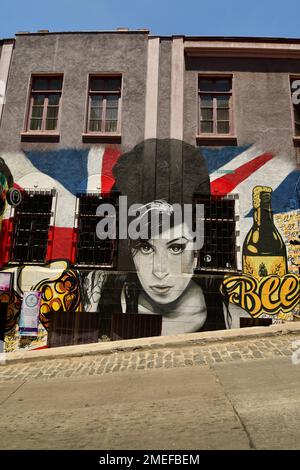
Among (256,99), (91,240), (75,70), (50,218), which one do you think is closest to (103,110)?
(75,70)

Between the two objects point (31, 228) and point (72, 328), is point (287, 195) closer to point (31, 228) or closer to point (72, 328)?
point (72, 328)

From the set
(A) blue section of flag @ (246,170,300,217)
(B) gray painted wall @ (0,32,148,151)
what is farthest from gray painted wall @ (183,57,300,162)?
(B) gray painted wall @ (0,32,148,151)

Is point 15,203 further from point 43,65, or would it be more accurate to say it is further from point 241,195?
point 241,195

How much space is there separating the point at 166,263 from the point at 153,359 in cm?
348

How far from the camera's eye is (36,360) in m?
6.96

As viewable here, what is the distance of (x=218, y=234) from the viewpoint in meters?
9.73

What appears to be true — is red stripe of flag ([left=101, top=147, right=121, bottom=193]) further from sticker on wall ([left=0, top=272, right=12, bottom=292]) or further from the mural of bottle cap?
sticker on wall ([left=0, top=272, right=12, bottom=292])

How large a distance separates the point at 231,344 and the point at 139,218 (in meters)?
4.38

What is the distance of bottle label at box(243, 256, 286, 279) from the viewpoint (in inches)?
371

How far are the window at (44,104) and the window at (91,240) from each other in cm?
266

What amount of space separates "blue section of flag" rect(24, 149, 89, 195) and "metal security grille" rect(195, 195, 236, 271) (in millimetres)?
3484

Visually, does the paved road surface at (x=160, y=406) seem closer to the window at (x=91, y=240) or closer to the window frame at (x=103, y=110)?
the window at (x=91, y=240)

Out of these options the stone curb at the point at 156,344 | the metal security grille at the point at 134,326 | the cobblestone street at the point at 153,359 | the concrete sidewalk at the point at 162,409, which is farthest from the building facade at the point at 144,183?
the concrete sidewalk at the point at 162,409

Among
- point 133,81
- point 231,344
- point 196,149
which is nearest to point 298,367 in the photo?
point 231,344
